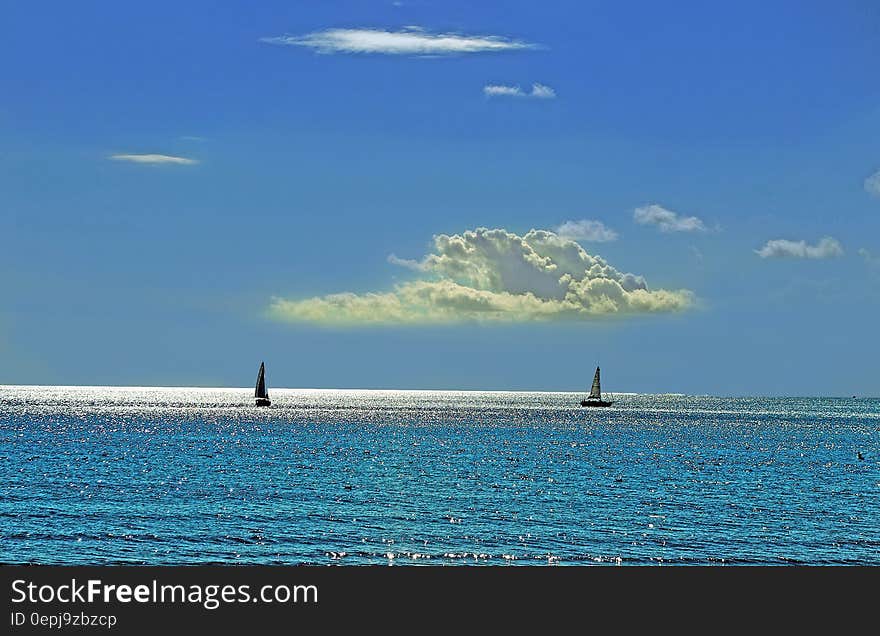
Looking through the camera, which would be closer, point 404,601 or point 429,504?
point 404,601

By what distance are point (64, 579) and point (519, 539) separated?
37417 mm

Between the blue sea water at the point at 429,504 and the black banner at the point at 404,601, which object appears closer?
the black banner at the point at 404,601

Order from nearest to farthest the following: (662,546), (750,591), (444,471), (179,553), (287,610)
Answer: (287,610)
(750,591)
(179,553)
(662,546)
(444,471)

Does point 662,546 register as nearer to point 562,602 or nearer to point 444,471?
point 562,602

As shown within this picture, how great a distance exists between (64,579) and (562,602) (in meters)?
13.8

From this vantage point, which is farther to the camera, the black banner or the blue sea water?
the blue sea water

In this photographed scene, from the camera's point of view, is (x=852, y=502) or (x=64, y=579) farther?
(x=852, y=502)

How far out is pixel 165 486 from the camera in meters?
90.7

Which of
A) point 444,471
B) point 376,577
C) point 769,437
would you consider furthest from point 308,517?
point 769,437

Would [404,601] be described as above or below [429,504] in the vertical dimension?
above

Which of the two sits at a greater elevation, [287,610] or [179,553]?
[287,610]

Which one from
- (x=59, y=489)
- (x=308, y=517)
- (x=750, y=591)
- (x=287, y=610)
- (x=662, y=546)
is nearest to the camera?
(x=287, y=610)

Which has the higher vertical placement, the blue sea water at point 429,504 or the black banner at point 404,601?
the black banner at point 404,601

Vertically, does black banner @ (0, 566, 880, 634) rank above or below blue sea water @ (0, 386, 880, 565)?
above
